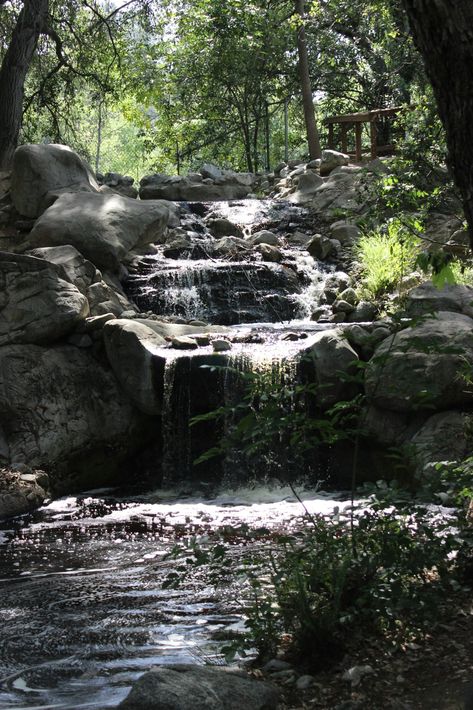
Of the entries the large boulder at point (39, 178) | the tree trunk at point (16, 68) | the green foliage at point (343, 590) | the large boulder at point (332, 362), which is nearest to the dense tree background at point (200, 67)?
the tree trunk at point (16, 68)

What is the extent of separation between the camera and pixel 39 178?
1266 cm

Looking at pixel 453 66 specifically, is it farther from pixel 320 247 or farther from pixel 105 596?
pixel 320 247

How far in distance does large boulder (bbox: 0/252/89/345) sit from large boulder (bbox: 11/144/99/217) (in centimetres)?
413

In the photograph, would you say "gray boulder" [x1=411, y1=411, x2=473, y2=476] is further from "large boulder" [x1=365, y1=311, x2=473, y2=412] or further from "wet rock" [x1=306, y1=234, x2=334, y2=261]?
"wet rock" [x1=306, y1=234, x2=334, y2=261]

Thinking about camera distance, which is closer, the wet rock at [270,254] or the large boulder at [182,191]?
the wet rock at [270,254]

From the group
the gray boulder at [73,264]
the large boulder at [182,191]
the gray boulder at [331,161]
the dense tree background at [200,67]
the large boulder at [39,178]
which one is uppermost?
the dense tree background at [200,67]

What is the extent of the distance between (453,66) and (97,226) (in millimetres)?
8906

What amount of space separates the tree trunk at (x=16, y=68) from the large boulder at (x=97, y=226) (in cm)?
332

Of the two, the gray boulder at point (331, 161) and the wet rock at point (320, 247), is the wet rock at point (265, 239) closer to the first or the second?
the wet rock at point (320, 247)

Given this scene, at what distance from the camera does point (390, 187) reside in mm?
7000

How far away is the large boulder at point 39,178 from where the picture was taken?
12.6 m

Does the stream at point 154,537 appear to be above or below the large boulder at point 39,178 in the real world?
below

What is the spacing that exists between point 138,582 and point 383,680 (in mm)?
2427

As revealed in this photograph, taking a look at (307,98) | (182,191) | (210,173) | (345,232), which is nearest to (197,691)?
(345,232)
